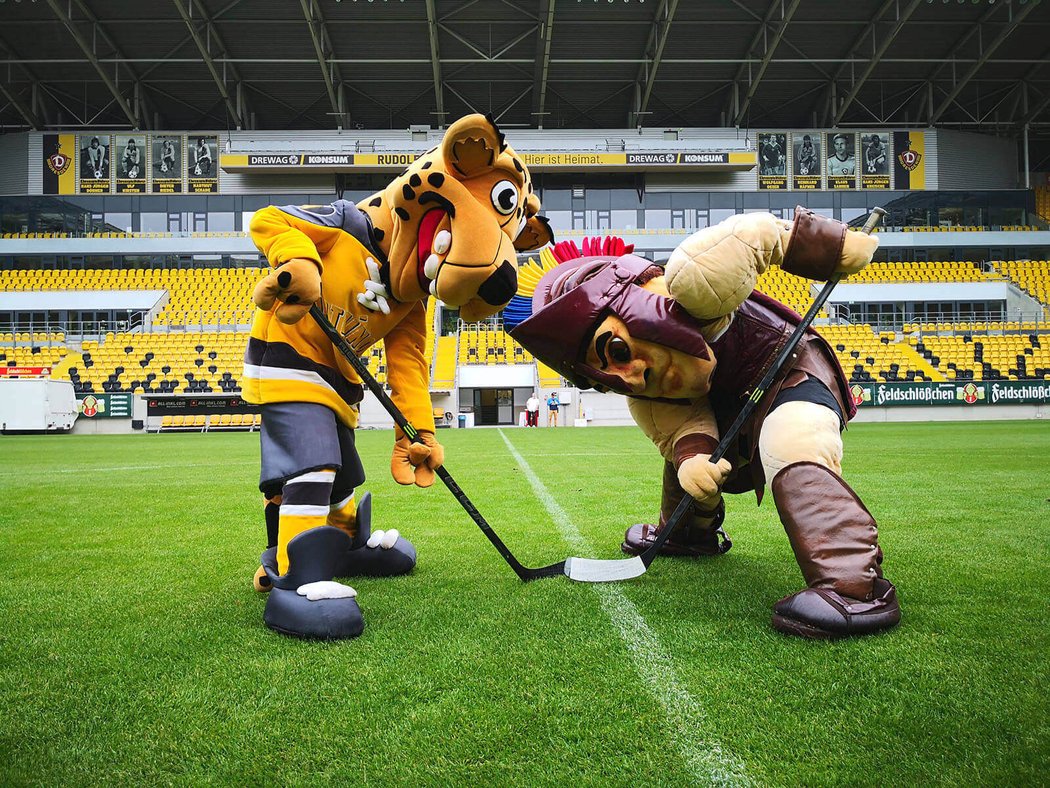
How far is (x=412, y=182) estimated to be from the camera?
3.18m

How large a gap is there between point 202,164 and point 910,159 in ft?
107

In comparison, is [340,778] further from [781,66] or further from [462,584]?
[781,66]

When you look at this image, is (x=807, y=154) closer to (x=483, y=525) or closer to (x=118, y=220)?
(x=118, y=220)

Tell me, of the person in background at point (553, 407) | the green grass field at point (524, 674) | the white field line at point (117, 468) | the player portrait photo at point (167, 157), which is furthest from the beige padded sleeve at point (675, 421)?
the player portrait photo at point (167, 157)

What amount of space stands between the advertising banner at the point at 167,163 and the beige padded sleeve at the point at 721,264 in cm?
3564

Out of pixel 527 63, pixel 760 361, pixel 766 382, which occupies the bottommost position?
pixel 766 382

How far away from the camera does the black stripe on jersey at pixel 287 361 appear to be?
3.23m

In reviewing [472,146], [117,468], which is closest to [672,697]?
[472,146]

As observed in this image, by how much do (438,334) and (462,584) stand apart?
1098 inches

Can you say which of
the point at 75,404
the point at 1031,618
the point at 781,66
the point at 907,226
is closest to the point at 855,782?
the point at 1031,618

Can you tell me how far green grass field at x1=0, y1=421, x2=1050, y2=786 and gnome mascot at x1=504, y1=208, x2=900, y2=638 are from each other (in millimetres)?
323

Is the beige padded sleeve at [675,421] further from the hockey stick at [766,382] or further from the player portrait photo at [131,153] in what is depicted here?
the player portrait photo at [131,153]

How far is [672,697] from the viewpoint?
7.16 feet

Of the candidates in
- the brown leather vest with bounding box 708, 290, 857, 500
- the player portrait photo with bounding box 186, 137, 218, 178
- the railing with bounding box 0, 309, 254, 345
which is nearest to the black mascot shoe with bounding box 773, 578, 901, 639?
the brown leather vest with bounding box 708, 290, 857, 500
